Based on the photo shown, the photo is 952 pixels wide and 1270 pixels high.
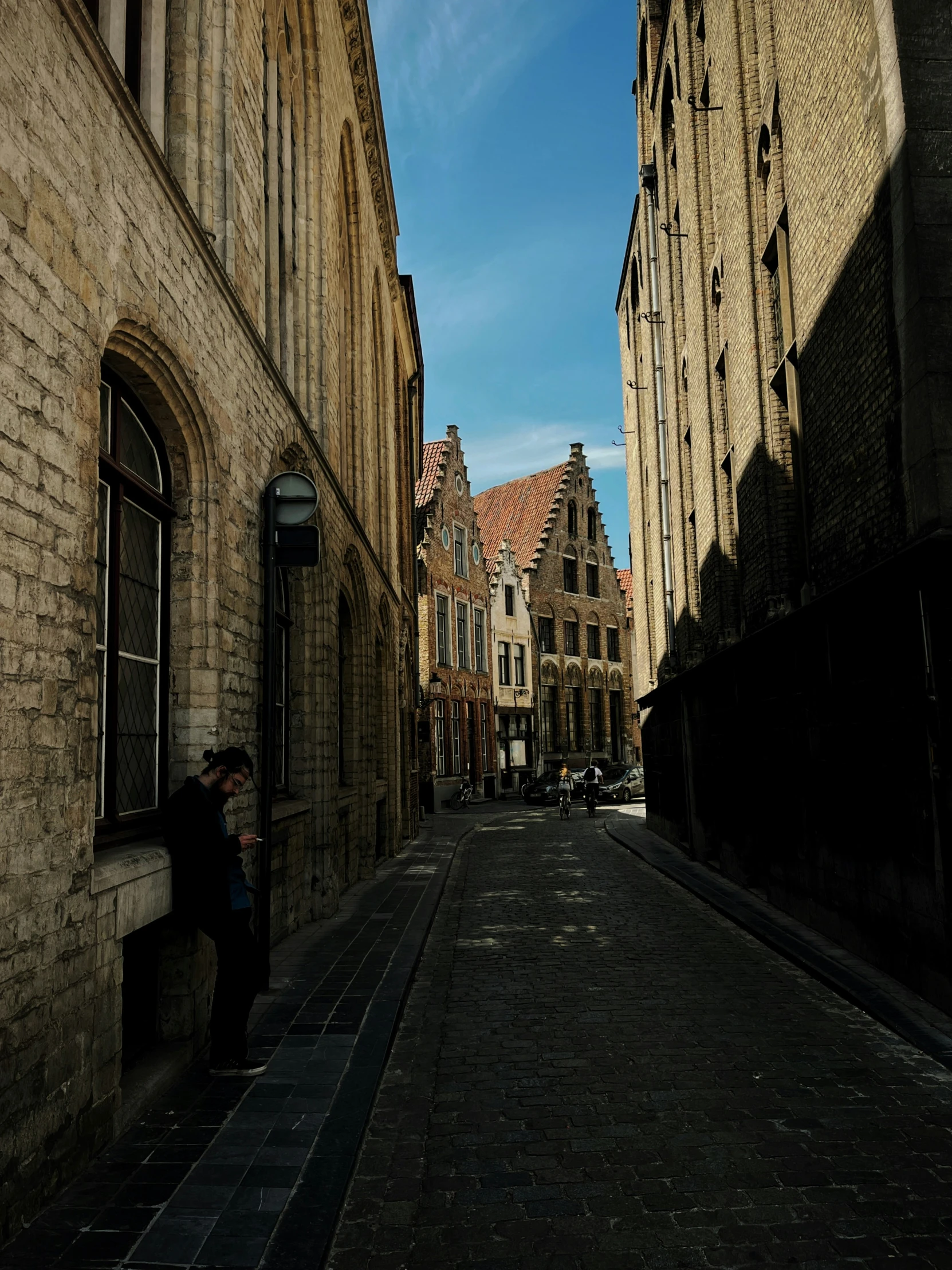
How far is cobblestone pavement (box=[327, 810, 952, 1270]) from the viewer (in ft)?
11.3

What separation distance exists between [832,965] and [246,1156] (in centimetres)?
510

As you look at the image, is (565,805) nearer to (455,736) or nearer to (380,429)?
(455,736)

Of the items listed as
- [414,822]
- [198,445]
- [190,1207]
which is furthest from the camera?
[414,822]

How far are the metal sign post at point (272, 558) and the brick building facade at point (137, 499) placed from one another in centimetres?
20

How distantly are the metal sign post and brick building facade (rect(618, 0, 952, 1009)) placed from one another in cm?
417

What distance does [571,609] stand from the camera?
45.8 meters

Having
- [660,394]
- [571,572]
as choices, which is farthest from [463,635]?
[660,394]

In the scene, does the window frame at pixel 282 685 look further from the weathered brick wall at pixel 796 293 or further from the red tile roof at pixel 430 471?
the red tile roof at pixel 430 471

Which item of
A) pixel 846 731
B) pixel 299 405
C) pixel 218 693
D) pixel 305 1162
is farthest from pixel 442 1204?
pixel 299 405

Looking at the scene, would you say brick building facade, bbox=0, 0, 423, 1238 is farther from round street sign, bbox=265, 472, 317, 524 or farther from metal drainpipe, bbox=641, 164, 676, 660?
metal drainpipe, bbox=641, 164, 676, 660

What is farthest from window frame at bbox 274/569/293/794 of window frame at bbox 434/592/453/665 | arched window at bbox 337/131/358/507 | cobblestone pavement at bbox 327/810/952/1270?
window frame at bbox 434/592/453/665

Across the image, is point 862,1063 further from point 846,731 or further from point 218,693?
point 218,693

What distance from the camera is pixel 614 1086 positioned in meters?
5.05

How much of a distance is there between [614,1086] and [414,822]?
1771cm
